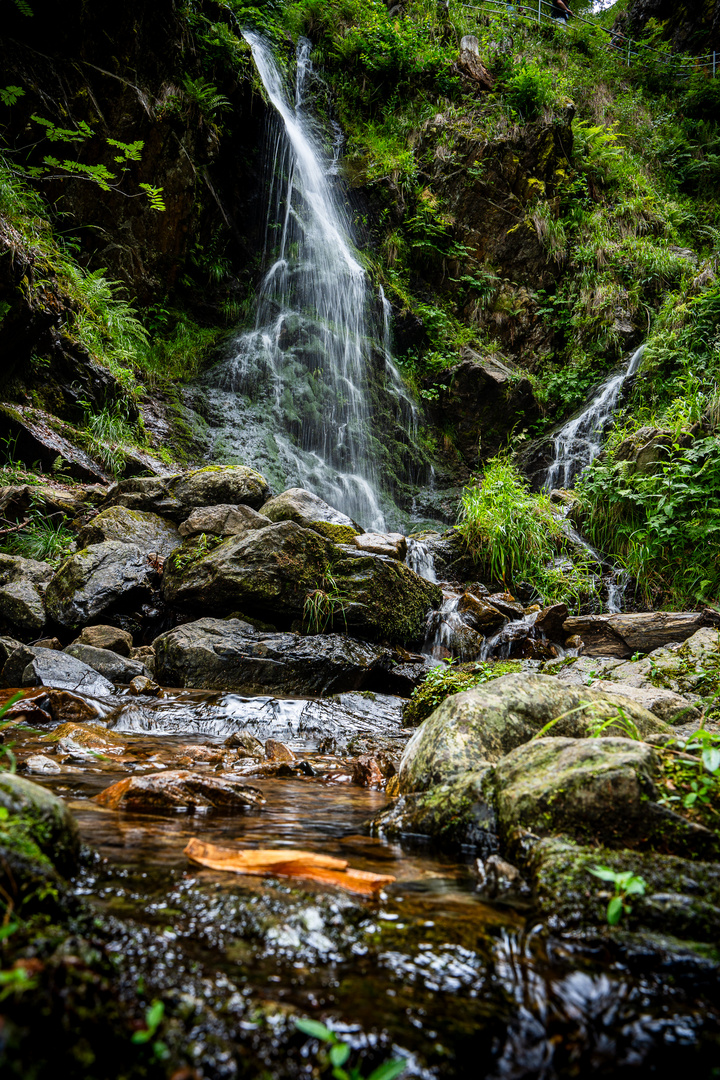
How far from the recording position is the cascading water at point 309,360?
1027 cm

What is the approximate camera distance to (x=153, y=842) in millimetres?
1866

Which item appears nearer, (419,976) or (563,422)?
(419,976)

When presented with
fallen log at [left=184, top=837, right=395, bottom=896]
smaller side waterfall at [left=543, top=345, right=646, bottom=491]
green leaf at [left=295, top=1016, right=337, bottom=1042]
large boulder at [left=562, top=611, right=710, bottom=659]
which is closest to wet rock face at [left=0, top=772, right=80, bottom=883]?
fallen log at [left=184, top=837, right=395, bottom=896]

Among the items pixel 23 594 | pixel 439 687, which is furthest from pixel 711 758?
pixel 23 594

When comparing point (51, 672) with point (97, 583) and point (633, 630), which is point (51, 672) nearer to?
point (97, 583)

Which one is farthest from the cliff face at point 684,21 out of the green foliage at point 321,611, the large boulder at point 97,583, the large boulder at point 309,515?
the large boulder at point 97,583

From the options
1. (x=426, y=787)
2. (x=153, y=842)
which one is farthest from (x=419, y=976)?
(x=426, y=787)

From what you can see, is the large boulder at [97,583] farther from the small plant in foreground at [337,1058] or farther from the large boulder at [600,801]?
the small plant in foreground at [337,1058]

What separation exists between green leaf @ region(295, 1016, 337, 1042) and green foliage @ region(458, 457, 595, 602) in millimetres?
6463

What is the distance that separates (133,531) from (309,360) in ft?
20.8

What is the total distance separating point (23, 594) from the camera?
5320 mm

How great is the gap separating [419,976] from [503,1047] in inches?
8.3

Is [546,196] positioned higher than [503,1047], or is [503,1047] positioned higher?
[546,196]

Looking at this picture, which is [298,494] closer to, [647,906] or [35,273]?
[35,273]
